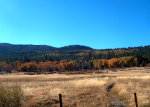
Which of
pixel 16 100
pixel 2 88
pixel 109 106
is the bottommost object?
pixel 109 106

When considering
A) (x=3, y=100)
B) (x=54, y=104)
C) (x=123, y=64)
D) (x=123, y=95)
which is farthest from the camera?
(x=123, y=64)

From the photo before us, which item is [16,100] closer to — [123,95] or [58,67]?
[123,95]

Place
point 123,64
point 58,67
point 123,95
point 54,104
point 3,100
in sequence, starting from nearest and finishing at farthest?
point 3,100, point 54,104, point 123,95, point 123,64, point 58,67

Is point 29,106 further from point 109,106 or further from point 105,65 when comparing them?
point 105,65

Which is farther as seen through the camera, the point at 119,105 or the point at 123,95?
the point at 123,95

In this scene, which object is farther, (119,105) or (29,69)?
(29,69)

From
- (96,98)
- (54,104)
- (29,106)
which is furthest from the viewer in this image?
(96,98)

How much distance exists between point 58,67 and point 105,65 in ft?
127

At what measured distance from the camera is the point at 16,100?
37.2ft

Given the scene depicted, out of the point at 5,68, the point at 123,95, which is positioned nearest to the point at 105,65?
the point at 5,68

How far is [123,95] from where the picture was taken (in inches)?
633

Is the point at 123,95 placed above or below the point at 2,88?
below

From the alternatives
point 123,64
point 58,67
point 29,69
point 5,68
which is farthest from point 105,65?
point 5,68

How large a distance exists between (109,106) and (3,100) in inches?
297
